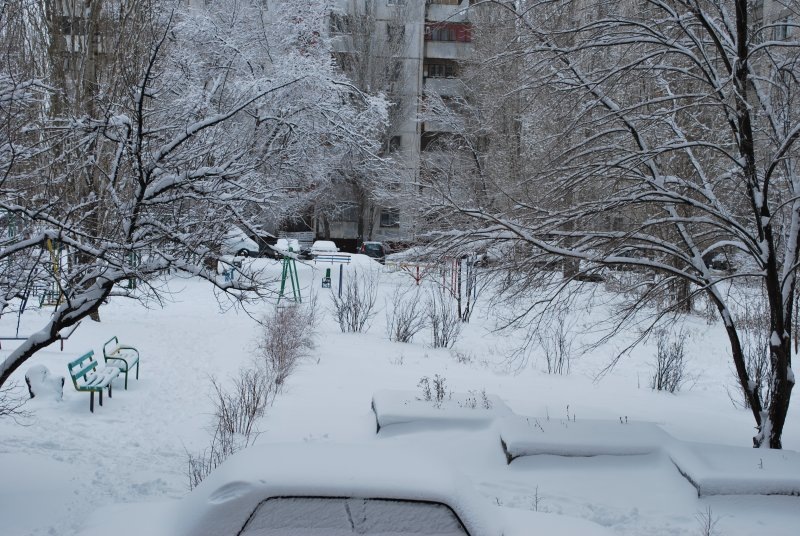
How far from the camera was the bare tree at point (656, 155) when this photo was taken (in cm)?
843

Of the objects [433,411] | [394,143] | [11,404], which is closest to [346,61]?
[394,143]

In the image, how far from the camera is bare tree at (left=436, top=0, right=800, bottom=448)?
8430 mm

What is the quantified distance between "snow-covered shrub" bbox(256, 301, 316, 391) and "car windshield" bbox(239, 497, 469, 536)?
7.94m

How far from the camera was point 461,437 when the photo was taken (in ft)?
29.0

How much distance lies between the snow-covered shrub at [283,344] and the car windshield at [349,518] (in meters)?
7.94

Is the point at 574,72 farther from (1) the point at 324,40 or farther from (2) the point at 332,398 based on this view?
(1) the point at 324,40

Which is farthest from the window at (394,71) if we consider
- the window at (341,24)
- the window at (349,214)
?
the window at (349,214)

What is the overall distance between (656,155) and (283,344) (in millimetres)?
7822

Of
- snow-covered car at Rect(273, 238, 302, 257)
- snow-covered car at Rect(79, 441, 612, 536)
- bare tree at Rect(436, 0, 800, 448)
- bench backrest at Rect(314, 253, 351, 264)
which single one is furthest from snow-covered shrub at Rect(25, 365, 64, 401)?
bench backrest at Rect(314, 253, 351, 264)

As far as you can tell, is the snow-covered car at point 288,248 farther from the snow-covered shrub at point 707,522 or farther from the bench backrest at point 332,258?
the snow-covered shrub at point 707,522

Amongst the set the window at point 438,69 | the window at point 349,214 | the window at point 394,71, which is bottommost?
the window at point 349,214

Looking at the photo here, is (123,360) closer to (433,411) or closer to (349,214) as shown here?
(433,411)

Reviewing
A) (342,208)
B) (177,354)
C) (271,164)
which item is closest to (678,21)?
(271,164)

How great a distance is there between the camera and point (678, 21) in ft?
28.3
